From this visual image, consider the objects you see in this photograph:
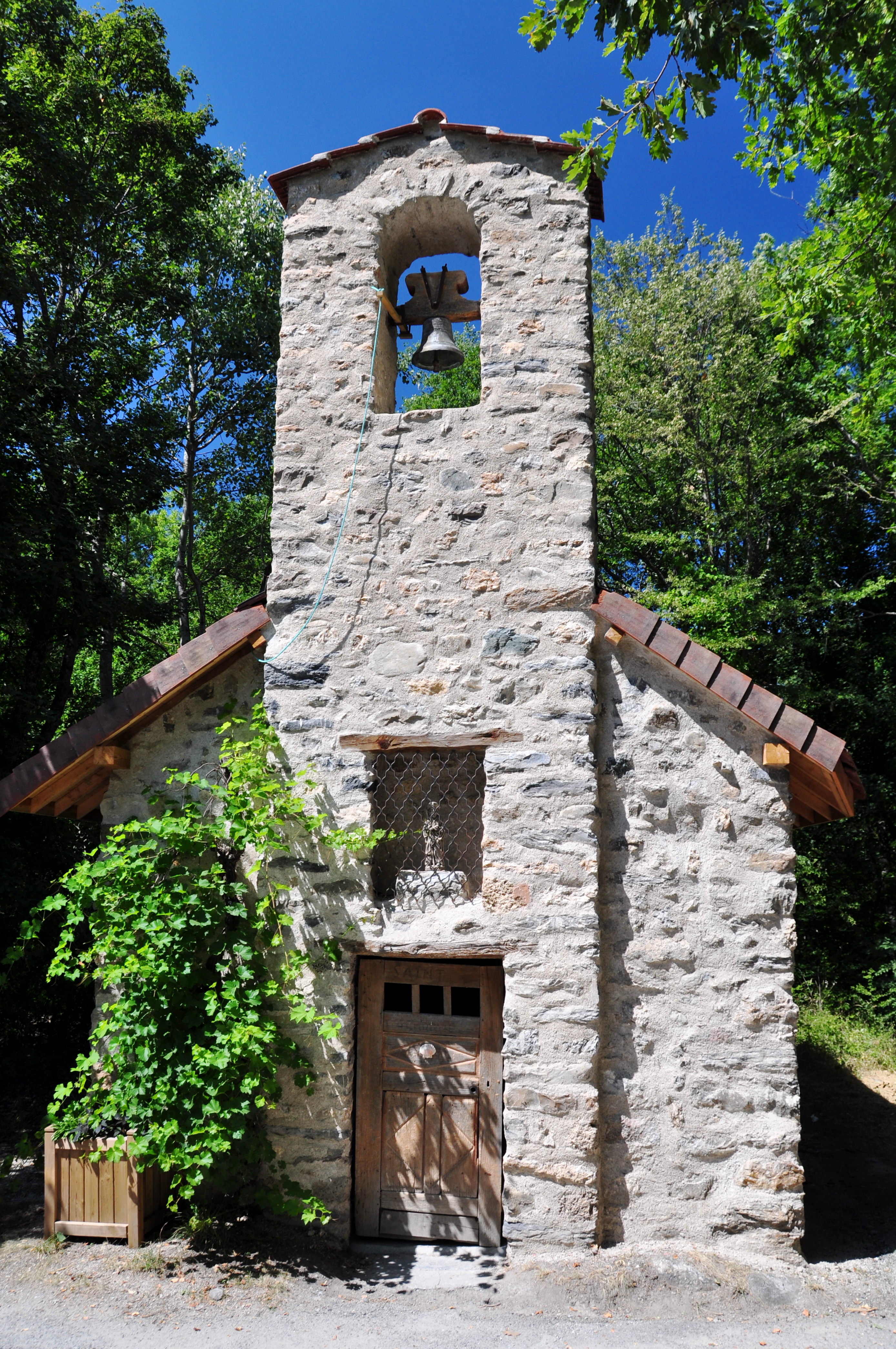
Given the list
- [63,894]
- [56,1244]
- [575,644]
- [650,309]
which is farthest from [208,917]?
[650,309]

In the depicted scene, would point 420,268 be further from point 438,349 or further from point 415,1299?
point 415,1299

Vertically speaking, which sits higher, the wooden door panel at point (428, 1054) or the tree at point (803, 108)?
the tree at point (803, 108)

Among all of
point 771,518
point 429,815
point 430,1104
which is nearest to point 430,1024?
point 430,1104

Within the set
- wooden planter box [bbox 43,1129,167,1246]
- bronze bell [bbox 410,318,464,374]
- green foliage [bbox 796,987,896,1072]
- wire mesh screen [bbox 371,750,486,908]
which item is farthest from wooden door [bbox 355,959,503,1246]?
green foliage [bbox 796,987,896,1072]

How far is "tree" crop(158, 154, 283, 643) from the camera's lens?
14008 millimetres

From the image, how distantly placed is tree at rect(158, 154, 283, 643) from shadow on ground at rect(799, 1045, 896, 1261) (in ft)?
33.8

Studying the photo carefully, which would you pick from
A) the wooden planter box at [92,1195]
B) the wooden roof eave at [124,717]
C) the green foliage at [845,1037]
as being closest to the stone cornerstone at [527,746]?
the wooden roof eave at [124,717]

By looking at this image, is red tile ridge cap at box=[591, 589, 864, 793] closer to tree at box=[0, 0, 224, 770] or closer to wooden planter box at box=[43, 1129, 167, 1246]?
wooden planter box at box=[43, 1129, 167, 1246]

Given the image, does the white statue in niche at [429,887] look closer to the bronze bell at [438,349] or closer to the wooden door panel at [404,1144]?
the wooden door panel at [404,1144]

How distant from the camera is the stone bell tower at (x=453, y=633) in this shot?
13.9 ft

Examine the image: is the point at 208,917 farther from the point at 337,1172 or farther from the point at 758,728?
the point at 758,728

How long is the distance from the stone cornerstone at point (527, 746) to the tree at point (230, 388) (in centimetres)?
915

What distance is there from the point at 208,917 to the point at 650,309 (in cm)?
1147

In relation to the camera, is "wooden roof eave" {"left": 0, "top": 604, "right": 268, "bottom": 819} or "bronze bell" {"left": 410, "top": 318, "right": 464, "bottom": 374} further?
"bronze bell" {"left": 410, "top": 318, "right": 464, "bottom": 374}
